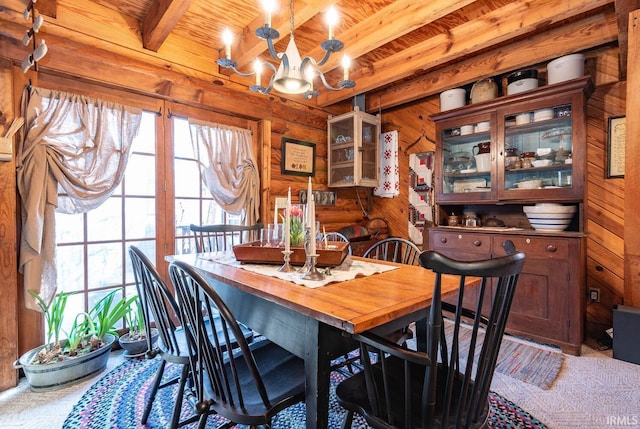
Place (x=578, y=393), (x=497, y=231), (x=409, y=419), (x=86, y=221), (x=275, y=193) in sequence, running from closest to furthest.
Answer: (x=409, y=419), (x=578, y=393), (x=86, y=221), (x=497, y=231), (x=275, y=193)

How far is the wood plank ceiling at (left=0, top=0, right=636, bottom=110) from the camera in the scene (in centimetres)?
207

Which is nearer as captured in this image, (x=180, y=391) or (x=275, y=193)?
(x=180, y=391)

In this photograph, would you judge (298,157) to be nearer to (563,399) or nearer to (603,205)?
(603,205)

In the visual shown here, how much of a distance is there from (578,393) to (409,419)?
163 cm

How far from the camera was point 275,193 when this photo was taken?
10.8ft

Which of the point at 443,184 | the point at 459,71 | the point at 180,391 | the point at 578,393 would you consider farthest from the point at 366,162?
the point at 180,391

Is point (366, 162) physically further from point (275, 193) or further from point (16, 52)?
point (16, 52)

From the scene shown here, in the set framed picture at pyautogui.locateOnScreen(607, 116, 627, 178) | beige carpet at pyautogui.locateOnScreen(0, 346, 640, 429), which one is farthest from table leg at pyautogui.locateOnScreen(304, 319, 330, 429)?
framed picture at pyautogui.locateOnScreen(607, 116, 627, 178)

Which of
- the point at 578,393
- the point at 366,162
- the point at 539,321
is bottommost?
the point at 578,393

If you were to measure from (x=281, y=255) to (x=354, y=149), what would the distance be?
2.18 meters

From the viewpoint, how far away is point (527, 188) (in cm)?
259

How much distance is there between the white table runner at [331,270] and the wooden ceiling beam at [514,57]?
227 cm

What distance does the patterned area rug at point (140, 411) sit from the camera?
1575 millimetres

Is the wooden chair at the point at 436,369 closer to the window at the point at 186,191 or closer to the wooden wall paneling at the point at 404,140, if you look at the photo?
the window at the point at 186,191
